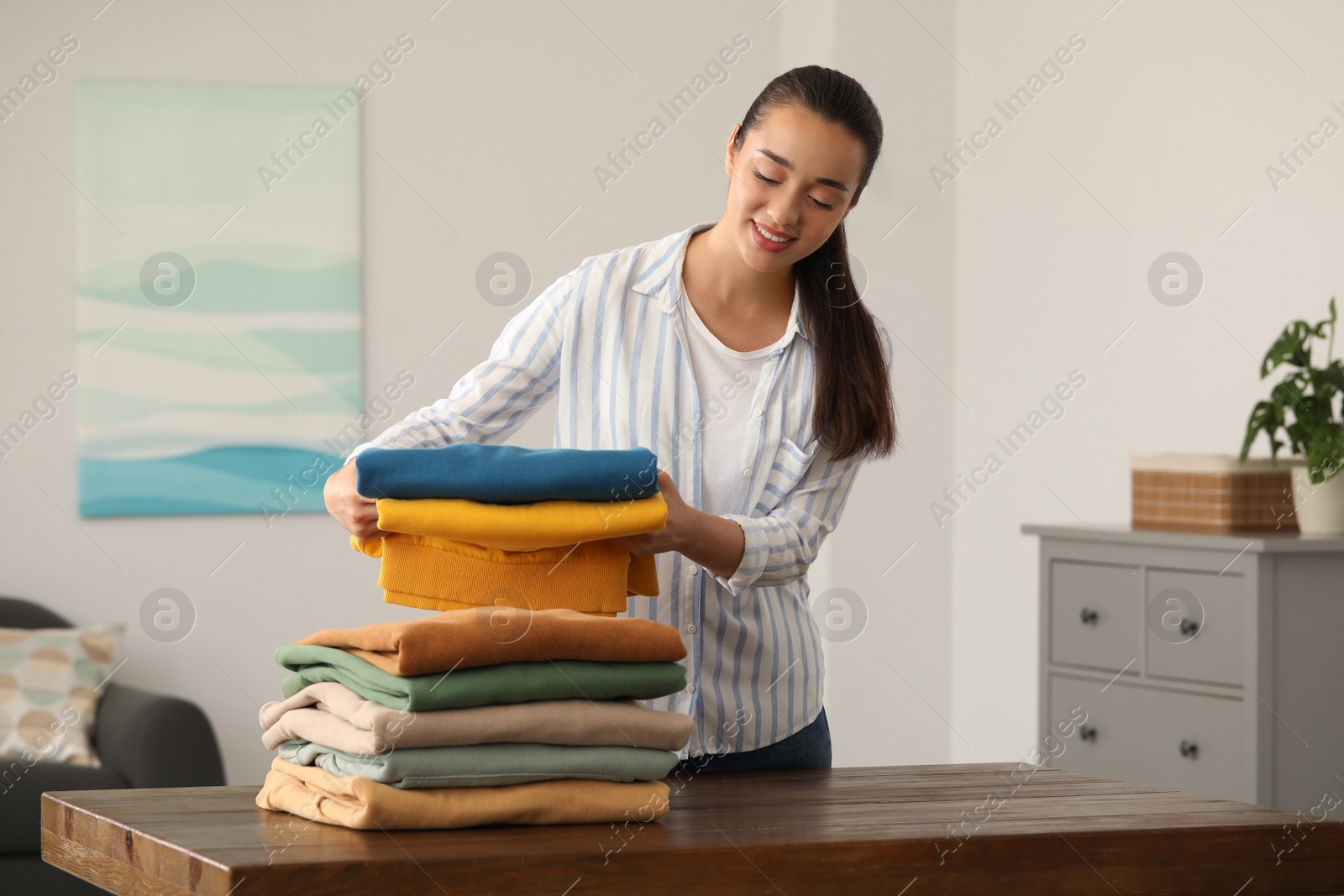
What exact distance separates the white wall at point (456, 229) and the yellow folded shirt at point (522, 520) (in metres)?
3.16

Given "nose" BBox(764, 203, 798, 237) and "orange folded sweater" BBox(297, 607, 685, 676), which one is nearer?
"orange folded sweater" BBox(297, 607, 685, 676)

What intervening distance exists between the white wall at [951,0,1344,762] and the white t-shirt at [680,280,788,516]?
2032 mm

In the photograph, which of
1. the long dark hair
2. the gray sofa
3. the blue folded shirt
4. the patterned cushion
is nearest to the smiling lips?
the long dark hair

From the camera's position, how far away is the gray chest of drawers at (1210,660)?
8.63 ft

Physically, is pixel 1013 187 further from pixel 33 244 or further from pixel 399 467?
pixel 399 467

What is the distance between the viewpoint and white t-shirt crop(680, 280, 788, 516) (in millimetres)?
1628

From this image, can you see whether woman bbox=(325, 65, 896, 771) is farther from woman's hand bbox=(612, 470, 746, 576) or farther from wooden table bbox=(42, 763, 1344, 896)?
wooden table bbox=(42, 763, 1344, 896)

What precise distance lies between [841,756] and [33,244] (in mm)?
2860

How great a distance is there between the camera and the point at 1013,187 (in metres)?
4.24

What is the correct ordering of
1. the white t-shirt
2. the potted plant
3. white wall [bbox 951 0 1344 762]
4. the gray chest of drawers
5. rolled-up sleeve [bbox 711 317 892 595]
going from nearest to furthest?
rolled-up sleeve [bbox 711 317 892 595] < the white t-shirt < the gray chest of drawers < the potted plant < white wall [bbox 951 0 1344 762]

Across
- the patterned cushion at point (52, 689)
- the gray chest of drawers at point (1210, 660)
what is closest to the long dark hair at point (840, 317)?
the gray chest of drawers at point (1210, 660)

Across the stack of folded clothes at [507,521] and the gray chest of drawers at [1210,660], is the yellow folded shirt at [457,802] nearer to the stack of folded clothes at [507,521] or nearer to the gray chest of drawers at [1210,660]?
the stack of folded clothes at [507,521]

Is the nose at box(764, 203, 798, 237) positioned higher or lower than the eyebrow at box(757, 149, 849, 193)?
lower

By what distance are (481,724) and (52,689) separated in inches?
118
